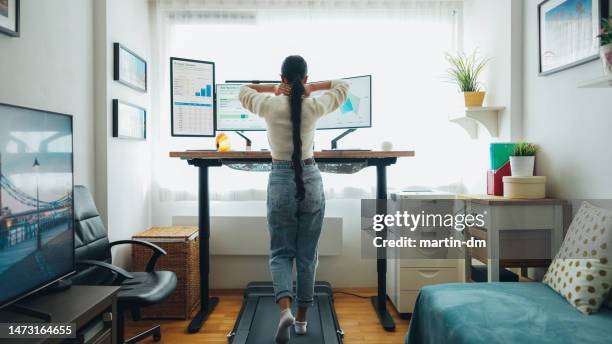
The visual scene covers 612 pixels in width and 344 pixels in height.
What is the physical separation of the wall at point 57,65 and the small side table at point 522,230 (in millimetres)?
2469

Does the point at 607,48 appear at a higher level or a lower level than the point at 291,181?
higher

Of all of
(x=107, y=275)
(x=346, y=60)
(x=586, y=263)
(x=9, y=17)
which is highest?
(x=346, y=60)

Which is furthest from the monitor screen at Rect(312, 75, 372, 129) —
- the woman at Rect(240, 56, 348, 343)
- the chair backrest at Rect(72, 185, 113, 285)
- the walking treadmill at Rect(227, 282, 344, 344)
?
the chair backrest at Rect(72, 185, 113, 285)

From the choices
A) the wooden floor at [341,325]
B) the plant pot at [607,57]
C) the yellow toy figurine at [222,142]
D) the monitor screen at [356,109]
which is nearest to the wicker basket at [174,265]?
the wooden floor at [341,325]

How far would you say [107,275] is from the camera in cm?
214

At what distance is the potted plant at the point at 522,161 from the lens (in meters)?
2.15

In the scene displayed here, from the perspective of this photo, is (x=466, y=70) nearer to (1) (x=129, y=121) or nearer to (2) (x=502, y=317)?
(2) (x=502, y=317)

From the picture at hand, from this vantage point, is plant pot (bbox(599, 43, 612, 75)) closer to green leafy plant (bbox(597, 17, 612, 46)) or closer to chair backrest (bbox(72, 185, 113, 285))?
green leafy plant (bbox(597, 17, 612, 46))

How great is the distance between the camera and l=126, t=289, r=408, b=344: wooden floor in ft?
7.34

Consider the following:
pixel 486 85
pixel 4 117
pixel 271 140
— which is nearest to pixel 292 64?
pixel 271 140

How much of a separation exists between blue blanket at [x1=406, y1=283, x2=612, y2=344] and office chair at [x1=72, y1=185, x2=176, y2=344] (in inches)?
52.3

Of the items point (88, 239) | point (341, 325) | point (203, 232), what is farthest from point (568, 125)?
point (88, 239)

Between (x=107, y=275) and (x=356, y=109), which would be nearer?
(x=107, y=275)

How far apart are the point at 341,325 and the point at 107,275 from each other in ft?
4.87
